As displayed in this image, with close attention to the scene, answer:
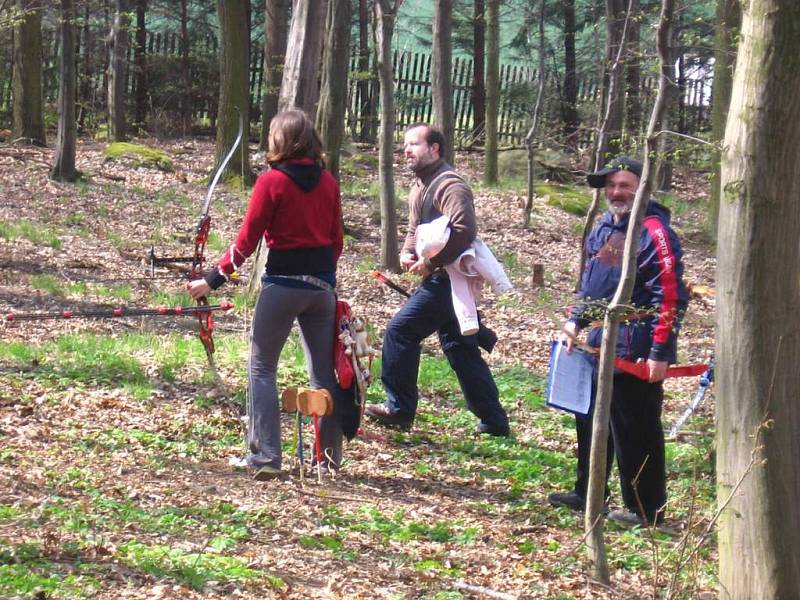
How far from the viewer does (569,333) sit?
5.84m

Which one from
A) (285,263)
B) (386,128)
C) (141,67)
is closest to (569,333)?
(285,263)

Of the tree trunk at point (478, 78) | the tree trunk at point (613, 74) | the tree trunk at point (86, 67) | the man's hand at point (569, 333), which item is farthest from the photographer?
the tree trunk at point (478, 78)

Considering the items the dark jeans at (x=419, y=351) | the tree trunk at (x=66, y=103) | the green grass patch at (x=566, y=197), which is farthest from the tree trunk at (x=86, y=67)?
the dark jeans at (x=419, y=351)

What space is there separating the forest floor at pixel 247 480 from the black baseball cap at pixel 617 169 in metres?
1.61

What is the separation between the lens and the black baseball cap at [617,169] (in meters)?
5.63

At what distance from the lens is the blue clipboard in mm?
6039

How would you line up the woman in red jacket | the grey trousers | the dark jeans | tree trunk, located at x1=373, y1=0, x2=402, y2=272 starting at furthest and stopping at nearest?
tree trunk, located at x1=373, y1=0, x2=402, y2=272
the dark jeans
the grey trousers
the woman in red jacket

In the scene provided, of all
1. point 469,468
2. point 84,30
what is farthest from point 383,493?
point 84,30

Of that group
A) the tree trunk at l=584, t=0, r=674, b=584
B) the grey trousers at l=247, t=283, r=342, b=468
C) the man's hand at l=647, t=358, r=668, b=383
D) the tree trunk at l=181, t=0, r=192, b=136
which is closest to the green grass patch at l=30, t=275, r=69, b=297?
the grey trousers at l=247, t=283, r=342, b=468

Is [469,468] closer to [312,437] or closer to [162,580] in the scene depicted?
[312,437]

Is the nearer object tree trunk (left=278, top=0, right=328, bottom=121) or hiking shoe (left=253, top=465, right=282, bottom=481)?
hiking shoe (left=253, top=465, right=282, bottom=481)

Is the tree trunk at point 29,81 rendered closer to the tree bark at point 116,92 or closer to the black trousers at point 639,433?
the tree bark at point 116,92

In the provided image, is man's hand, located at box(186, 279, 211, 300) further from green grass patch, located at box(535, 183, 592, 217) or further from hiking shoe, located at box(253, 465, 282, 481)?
green grass patch, located at box(535, 183, 592, 217)

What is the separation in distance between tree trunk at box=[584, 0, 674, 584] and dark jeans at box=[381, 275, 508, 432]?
2.98 metres
